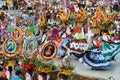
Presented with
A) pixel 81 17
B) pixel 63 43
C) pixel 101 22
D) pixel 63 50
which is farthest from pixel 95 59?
pixel 81 17

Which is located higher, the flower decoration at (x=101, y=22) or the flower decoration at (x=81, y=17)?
the flower decoration at (x=101, y=22)

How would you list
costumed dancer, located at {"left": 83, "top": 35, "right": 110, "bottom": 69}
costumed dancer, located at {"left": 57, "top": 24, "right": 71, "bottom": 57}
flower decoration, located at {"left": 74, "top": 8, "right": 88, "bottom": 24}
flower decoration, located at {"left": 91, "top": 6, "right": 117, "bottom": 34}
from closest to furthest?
costumed dancer, located at {"left": 83, "top": 35, "right": 110, "bottom": 69}, costumed dancer, located at {"left": 57, "top": 24, "right": 71, "bottom": 57}, flower decoration, located at {"left": 91, "top": 6, "right": 117, "bottom": 34}, flower decoration, located at {"left": 74, "top": 8, "right": 88, "bottom": 24}

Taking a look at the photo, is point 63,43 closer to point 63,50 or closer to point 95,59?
point 63,50

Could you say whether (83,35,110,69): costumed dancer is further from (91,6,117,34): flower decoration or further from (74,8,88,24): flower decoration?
(74,8,88,24): flower decoration

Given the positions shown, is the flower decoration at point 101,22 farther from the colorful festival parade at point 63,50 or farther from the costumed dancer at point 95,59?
the costumed dancer at point 95,59

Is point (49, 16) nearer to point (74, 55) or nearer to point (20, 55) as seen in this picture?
point (74, 55)

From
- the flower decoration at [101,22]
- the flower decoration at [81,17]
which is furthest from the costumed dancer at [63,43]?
the flower decoration at [81,17]

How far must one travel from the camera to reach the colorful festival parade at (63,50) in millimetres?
11641

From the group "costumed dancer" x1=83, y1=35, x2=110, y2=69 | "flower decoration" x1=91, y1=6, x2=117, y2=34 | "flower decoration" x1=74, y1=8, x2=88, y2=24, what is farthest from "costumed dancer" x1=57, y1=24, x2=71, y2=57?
"flower decoration" x1=74, y1=8, x2=88, y2=24

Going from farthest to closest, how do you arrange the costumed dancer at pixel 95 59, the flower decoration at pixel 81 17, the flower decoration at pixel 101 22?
the flower decoration at pixel 81 17, the flower decoration at pixel 101 22, the costumed dancer at pixel 95 59

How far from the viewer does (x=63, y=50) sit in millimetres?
16297

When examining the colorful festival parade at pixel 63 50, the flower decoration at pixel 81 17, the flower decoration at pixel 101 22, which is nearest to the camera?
the colorful festival parade at pixel 63 50

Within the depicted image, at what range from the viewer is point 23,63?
1218 cm

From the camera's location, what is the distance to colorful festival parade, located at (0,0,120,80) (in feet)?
38.2
